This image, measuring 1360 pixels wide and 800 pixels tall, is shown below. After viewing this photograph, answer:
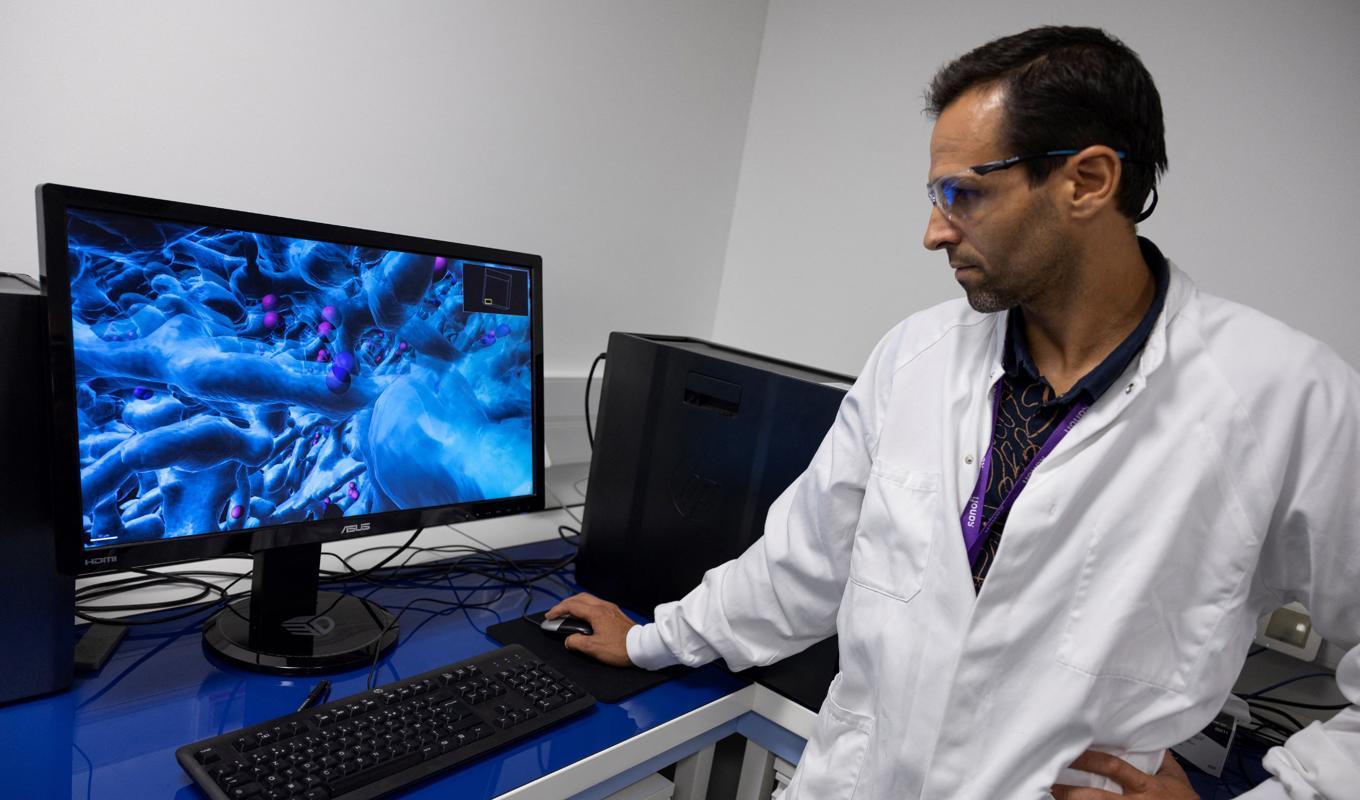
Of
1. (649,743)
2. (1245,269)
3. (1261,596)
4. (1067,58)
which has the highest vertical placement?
(1067,58)

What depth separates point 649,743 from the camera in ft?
3.58

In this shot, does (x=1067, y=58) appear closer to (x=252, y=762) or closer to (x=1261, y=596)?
(x=1261, y=596)

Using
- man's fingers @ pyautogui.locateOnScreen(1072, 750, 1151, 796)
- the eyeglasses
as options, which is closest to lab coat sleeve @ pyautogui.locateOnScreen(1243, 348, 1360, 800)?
man's fingers @ pyautogui.locateOnScreen(1072, 750, 1151, 796)

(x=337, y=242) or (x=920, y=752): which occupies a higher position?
(x=337, y=242)

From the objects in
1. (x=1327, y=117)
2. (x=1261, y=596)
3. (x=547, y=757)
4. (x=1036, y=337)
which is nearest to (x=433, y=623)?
(x=547, y=757)

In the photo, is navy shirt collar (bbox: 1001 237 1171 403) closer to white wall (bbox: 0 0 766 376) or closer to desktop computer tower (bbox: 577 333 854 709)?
desktop computer tower (bbox: 577 333 854 709)

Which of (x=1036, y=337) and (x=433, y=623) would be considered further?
(x=433, y=623)

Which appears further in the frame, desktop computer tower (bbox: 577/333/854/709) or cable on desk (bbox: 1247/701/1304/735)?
cable on desk (bbox: 1247/701/1304/735)

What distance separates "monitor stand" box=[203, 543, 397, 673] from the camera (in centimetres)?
107

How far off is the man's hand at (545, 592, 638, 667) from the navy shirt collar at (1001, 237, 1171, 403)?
2.08ft

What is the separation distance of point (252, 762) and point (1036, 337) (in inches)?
38.5

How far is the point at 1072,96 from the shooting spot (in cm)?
96

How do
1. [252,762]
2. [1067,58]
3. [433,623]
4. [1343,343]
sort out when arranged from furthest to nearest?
[1343,343] → [433,623] → [1067,58] → [252,762]

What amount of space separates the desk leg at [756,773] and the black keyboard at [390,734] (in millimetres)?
372
